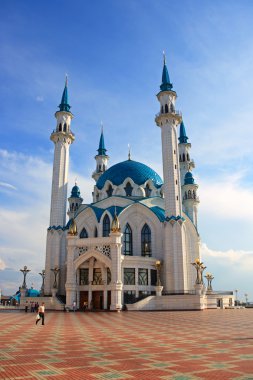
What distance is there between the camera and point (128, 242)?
4338cm

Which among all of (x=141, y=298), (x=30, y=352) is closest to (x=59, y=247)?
(x=141, y=298)

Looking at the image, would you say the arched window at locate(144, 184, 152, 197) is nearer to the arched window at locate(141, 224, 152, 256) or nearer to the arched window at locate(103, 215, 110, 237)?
the arched window at locate(141, 224, 152, 256)

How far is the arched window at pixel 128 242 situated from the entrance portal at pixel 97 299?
259 inches

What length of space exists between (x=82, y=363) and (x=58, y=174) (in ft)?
129

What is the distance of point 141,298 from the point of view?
3622 cm

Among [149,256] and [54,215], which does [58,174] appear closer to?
[54,215]

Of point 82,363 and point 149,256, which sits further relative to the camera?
point 149,256

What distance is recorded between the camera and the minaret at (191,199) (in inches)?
2003

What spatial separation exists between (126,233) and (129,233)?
1.33 feet

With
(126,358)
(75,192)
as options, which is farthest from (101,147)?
(126,358)

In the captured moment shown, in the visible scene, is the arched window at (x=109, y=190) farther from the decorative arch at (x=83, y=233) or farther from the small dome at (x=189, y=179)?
A: the small dome at (x=189, y=179)

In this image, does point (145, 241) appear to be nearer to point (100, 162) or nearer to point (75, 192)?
point (75, 192)

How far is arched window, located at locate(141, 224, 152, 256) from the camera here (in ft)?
140

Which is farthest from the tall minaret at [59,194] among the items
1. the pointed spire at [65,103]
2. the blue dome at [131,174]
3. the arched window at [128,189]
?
the arched window at [128,189]
